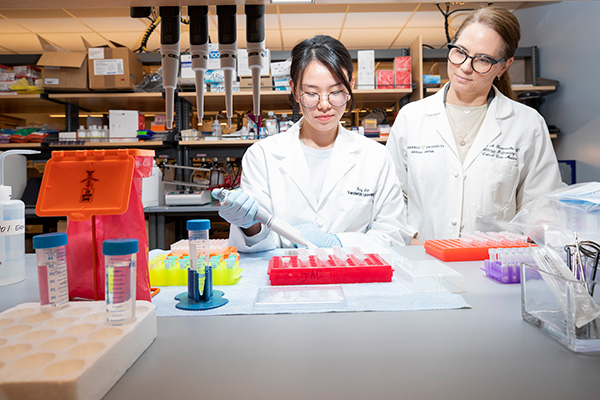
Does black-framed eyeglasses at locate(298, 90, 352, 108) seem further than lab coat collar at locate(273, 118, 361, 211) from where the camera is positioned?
No

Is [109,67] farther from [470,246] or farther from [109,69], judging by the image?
[470,246]

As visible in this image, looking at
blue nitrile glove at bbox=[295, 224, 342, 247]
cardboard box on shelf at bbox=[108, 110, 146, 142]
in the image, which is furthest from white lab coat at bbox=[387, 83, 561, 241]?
cardboard box on shelf at bbox=[108, 110, 146, 142]

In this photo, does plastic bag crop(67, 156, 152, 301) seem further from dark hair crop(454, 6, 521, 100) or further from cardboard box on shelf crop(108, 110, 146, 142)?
cardboard box on shelf crop(108, 110, 146, 142)

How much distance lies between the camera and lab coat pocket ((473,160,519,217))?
5.72 ft

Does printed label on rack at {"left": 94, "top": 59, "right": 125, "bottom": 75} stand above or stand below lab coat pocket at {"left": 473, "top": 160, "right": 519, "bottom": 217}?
above

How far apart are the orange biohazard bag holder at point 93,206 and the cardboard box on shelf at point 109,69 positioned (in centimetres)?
290

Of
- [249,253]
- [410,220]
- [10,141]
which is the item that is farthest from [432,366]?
[10,141]

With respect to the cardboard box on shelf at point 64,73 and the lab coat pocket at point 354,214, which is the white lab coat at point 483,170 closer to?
the lab coat pocket at point 354,214

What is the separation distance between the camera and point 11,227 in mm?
917

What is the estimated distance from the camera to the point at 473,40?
1.59 meters

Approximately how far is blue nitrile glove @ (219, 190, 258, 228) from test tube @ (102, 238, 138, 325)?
1.33 feet

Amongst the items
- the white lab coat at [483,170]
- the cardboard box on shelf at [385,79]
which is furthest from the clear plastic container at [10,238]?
the cardboard box on shelf at [385,79]

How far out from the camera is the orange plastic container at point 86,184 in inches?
27.4

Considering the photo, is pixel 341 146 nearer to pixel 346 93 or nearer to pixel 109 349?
pixel 346 93
